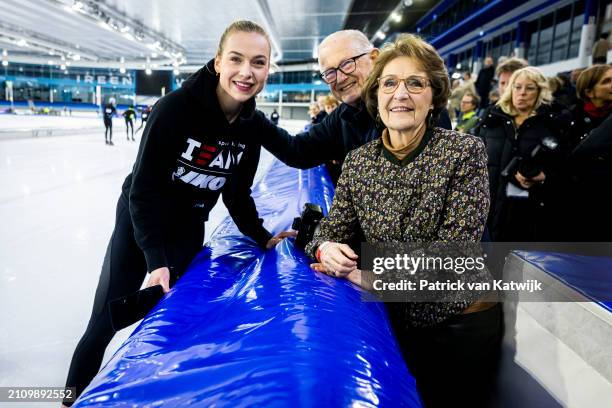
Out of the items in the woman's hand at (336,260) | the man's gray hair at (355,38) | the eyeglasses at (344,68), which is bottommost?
the woman's hand at (336,260)

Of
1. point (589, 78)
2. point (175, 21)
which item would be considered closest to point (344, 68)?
point (589, 78)

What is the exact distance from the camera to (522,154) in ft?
7.78

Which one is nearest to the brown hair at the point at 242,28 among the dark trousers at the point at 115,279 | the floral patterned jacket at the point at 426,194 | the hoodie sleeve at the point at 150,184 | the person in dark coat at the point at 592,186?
the hoodie sleeve at the point at 150,184

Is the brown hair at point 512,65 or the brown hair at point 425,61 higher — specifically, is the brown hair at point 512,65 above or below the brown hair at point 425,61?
above

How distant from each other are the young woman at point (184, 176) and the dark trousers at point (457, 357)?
0.64 meters

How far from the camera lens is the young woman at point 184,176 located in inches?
50.2

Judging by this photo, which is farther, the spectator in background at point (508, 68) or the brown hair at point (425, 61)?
the spectator in background at point (508, 68)

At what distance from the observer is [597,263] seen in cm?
110

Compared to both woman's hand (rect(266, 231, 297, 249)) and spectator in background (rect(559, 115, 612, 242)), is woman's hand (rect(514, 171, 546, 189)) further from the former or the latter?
woman's hand (rect(266, 231, 297, 249))

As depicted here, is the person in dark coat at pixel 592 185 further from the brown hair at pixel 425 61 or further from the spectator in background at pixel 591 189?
the brown hair at pixel 425 61

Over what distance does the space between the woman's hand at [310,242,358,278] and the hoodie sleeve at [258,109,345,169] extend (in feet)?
2.68

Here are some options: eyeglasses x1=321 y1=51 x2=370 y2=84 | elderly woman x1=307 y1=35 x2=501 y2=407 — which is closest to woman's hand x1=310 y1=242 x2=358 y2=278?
elderly woman x1=307 y1=35 x2=501 y2=407

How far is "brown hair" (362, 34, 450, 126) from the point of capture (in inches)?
44.8

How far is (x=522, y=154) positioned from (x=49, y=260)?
10.3ft
